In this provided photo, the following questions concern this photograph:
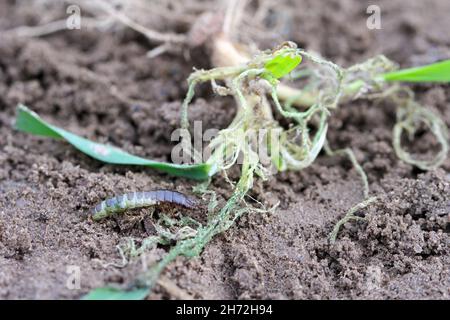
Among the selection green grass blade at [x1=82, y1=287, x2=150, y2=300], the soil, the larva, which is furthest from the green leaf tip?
green grass blade at [x1=82, y1=287, x2=150, y2=300]

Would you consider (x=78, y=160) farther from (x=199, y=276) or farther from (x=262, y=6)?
(x=262, y=6)

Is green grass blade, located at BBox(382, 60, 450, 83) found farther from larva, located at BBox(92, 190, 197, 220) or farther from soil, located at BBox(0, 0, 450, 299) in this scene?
larva, located at BBox(92, 190, 197, 220)

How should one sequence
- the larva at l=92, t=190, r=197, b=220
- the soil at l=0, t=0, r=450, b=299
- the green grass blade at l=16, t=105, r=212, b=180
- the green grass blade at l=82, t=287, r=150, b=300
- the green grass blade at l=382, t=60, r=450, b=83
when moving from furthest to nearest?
the green grass blade at l=382, t=60, r=450, b=83
the green grass blade at l=16, t=105, r=212, b=180
the larva at l=92, t=190, r=197, b=220
the soil at l=0, t=0, r=450, b=299
the green grass blade at l=82, t=287, r=150, b=300

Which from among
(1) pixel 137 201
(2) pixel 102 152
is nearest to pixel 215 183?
(1) pixel 137 201

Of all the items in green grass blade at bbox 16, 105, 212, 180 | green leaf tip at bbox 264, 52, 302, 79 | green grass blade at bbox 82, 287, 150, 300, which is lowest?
green grass blade at bbox 82, 287, 150, 300

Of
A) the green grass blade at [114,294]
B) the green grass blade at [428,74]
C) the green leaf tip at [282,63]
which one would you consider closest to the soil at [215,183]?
the green grass blade at [114,294]

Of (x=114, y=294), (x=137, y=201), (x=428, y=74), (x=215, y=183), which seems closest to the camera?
(x=114, y=294)

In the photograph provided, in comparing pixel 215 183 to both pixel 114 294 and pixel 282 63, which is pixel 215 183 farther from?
pixel 114 294

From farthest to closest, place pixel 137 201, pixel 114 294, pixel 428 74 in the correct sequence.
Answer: pixel 428 74 < pixel 137 201 < pixel 114 294
